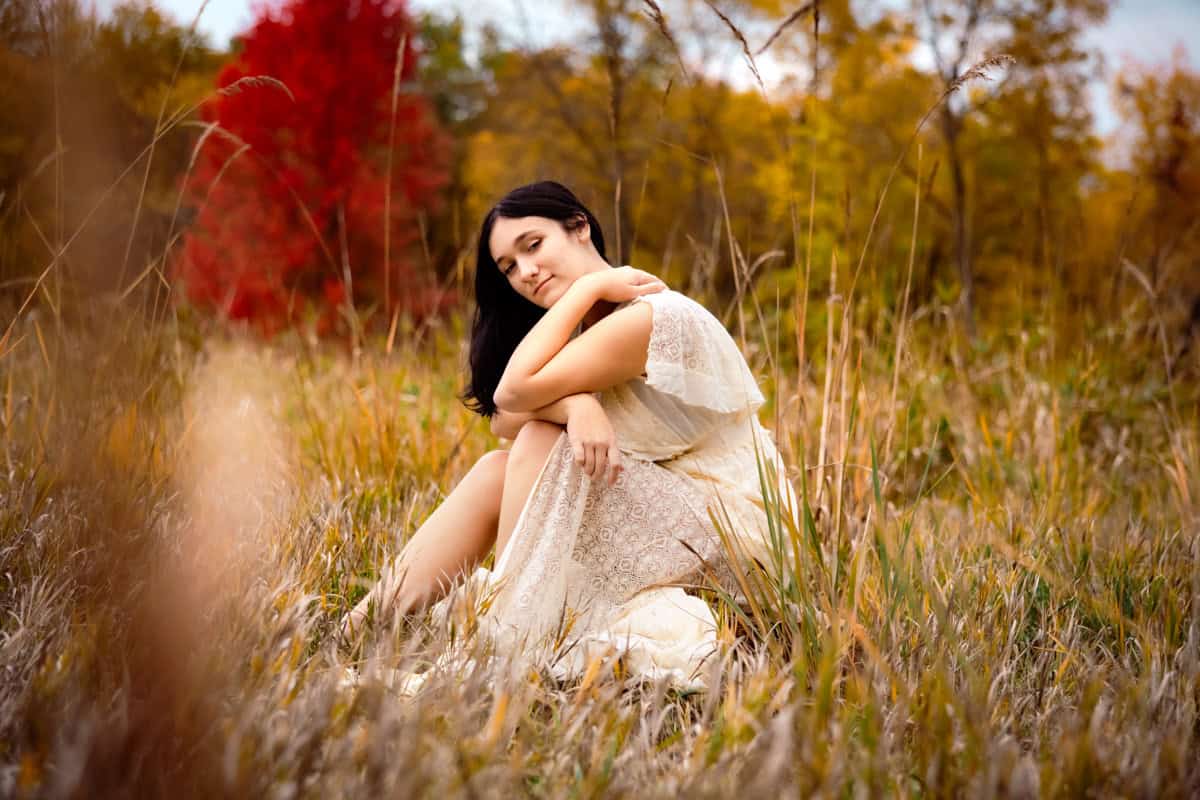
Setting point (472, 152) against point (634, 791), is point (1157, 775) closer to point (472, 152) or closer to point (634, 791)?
point (634, 791)

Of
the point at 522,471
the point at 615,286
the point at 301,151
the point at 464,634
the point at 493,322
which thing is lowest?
the point at 464,634

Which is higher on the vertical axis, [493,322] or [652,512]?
[493,322]

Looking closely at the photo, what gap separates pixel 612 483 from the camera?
1868 mm

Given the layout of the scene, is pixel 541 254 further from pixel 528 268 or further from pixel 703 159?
pixel 703 159

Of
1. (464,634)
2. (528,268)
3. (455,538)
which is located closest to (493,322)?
(528,268)

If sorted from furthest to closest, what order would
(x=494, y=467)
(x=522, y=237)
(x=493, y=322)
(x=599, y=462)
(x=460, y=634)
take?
1. (x=493, y=322)
2. (x=522, y=237)
3. (x=494, y=467)
4. (x=599, y=462)
5. (x=460, y=634)

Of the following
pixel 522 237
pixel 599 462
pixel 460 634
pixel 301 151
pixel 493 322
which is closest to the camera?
pixel 460 634

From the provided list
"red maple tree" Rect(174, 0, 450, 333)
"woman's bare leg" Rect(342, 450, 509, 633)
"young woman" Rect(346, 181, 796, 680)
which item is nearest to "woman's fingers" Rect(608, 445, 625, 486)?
"young woman" Rect(346, 181, 796, 680)

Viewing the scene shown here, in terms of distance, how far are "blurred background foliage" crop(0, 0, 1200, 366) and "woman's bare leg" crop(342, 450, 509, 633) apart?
0.63m

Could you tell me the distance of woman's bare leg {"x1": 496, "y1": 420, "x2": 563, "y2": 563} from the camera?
1.92 meters

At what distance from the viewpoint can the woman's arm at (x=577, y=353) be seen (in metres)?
1.86

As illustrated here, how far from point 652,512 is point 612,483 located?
12 cm

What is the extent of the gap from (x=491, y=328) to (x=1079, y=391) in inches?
85.6

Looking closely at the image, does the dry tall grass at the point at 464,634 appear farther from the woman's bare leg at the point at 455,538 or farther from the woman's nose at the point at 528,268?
the woman's nose at the point at 528,268
